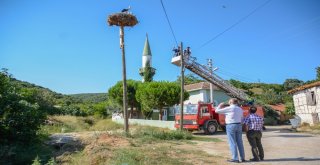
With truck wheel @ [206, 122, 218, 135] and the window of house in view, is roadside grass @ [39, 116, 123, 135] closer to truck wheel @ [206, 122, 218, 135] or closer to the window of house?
truck wheel @ [206, 122, 218, 135]

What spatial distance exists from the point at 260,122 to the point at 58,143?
9426mm

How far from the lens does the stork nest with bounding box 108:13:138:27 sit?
17.2 metres

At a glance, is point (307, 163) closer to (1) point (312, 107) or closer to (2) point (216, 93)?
(1) point (312, 107)

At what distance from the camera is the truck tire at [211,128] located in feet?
73.5

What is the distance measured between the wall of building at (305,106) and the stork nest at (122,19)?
17514mm

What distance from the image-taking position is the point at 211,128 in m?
22.6

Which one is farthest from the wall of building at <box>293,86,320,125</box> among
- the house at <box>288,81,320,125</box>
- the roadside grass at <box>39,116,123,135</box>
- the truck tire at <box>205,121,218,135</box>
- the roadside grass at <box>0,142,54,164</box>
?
the roadside grass at <box>0,142,54,164</box>

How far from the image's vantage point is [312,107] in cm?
2677

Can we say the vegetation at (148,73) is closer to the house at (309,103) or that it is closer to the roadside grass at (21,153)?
the house at (309,103)

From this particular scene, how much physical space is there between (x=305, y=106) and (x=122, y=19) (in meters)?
19.7

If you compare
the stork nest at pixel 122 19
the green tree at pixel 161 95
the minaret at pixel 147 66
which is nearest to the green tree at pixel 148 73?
the minaret at pixel 147 66

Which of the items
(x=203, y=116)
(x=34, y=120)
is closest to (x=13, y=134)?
(x=34, y=120)

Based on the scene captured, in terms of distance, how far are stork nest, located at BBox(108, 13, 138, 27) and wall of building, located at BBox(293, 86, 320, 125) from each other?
1751cm

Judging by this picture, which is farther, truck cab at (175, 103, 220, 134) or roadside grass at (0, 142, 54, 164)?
truck cab at (175, 103, 220, 134)
